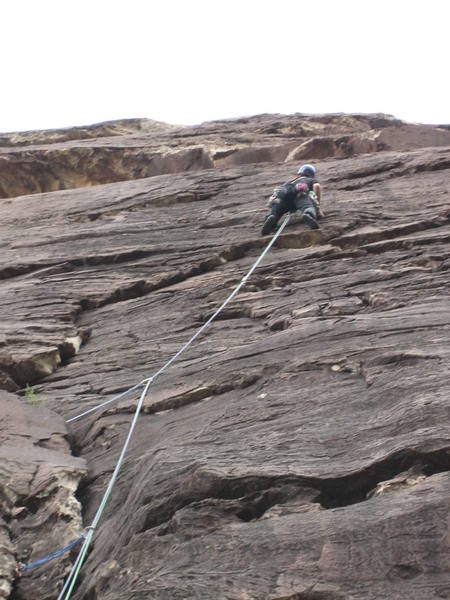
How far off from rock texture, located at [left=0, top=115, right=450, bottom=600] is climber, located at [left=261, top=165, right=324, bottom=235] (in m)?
0.25

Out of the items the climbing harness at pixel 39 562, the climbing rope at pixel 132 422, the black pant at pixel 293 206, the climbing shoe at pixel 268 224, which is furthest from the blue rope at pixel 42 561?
the black pant at pixel 293 206

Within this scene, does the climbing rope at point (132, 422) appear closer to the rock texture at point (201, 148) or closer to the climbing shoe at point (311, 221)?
the climbing shoe at point (311, 221)

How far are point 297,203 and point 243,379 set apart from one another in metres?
5.30

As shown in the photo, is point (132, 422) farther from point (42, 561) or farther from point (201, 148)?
point (201, 148)

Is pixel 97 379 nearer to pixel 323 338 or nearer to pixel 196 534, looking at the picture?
pixel 323 338

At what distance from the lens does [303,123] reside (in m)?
21.0

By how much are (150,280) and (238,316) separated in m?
2.10

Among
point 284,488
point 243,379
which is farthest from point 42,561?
point 243,379

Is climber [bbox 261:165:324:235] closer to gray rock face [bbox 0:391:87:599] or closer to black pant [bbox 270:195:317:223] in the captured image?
black pant [bbox 270:195:317:223]

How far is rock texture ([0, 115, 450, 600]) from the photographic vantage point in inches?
213

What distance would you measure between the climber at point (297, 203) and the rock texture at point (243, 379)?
25cm

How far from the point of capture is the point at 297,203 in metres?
12.7

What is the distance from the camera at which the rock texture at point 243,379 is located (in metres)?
5.41

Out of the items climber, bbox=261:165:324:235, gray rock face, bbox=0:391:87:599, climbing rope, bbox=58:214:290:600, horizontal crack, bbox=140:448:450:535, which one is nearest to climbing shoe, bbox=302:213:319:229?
climber, bbox=261:165:324:235
